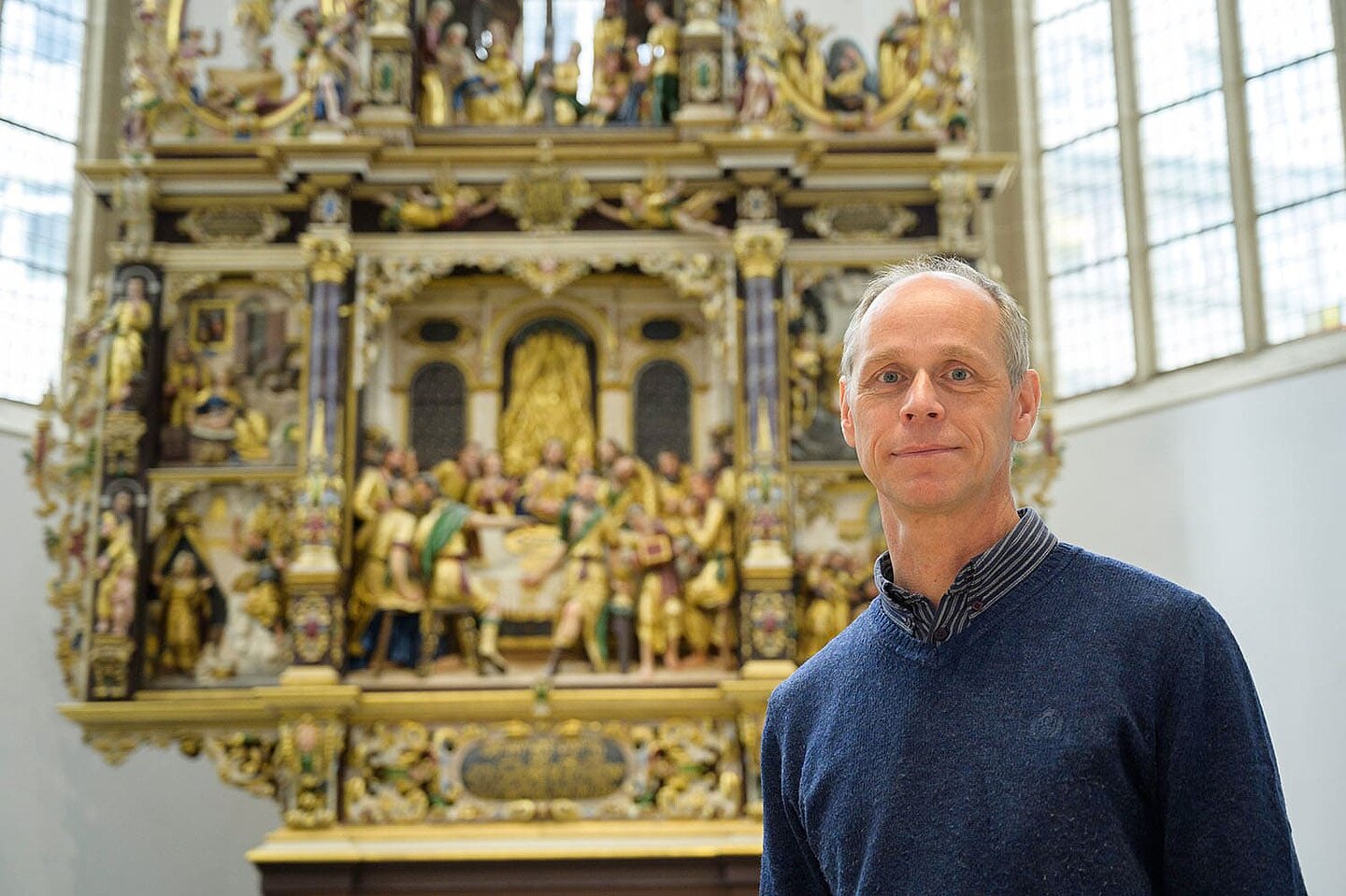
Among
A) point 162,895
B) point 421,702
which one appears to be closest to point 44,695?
point 162,895

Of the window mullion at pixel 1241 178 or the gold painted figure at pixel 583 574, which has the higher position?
the window mullion at pixel 1241 178

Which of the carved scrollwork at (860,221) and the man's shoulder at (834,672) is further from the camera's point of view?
the carved scrollwork at (860,221)

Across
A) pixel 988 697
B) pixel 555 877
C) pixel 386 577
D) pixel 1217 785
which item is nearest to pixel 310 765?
pixel 386 577

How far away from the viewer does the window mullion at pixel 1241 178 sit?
1353 centimetres

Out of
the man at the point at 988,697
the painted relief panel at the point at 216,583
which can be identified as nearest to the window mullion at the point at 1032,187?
the painted relief panel at the point at 216,583

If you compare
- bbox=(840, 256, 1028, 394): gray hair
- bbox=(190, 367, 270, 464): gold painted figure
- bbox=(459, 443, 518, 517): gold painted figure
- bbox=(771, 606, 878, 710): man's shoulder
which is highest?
bbox=(190, 367, 270, 464): gold painted figure

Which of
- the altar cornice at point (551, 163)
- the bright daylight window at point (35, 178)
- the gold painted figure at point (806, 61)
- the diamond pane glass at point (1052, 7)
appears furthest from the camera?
the diamond pane glass at point (1052, 7)

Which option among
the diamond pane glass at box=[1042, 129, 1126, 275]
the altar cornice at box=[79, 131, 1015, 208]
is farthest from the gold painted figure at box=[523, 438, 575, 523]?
the diamond pane glass at box=[1042, 129, 1126, 275]

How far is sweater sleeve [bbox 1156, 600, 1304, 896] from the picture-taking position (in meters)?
1.92

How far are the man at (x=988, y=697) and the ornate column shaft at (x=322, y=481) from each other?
27.6 ft

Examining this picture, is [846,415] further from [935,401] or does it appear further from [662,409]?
[662,409]

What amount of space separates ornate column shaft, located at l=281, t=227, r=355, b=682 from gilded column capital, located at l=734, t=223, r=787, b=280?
280 centimetres

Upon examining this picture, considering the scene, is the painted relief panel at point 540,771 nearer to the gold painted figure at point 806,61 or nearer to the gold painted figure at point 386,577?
the gold painted figure at point 386,577

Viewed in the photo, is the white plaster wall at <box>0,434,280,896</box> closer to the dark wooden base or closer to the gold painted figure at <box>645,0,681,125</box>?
the dark wooden base
